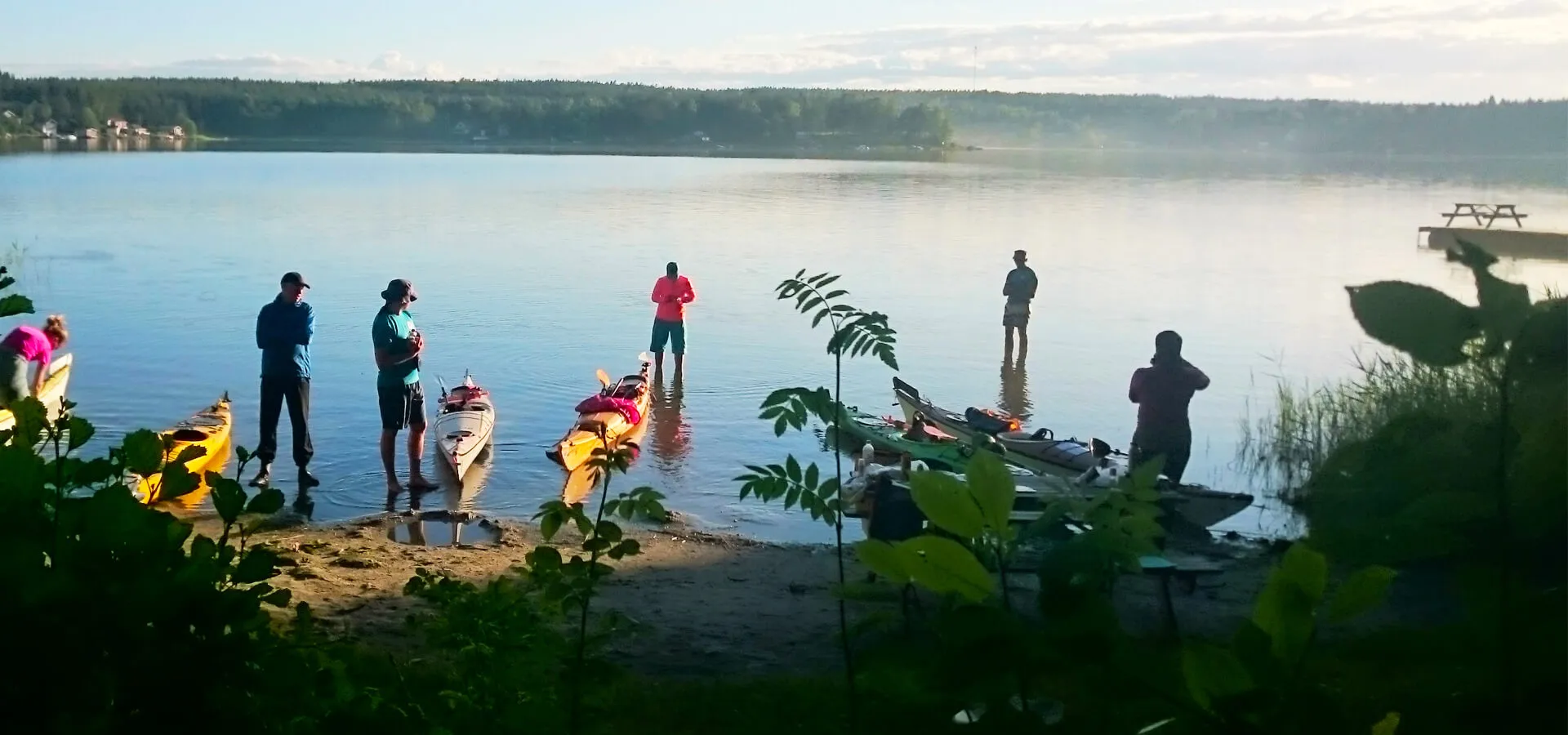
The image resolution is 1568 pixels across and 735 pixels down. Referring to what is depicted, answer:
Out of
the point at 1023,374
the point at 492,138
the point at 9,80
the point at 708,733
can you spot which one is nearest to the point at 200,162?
the point at 9,80

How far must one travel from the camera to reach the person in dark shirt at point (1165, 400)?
1136cm

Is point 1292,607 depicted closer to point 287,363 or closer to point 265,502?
point 265,502

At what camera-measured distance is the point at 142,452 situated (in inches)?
81.4

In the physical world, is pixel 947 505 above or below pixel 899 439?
above

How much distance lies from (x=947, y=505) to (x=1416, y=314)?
1.13ft

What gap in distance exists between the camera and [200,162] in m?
88.1

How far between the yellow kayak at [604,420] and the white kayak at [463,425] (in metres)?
0.68

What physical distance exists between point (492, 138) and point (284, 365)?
5279 inches

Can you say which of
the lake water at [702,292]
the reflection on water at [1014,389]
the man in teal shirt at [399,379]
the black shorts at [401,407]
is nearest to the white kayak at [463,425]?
the lake water at [702,292]

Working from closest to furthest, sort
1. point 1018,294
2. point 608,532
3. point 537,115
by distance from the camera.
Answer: point 608,532 → point 1018,294 → point 537,115

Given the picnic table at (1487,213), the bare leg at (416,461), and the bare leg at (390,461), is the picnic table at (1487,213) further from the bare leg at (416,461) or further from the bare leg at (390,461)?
the bare leg at (390,461)

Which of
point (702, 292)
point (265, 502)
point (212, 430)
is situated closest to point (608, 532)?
point (265, 502)

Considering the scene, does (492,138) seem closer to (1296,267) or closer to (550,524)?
(1296,267)

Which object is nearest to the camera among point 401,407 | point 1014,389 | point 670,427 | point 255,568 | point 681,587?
point 255,568
